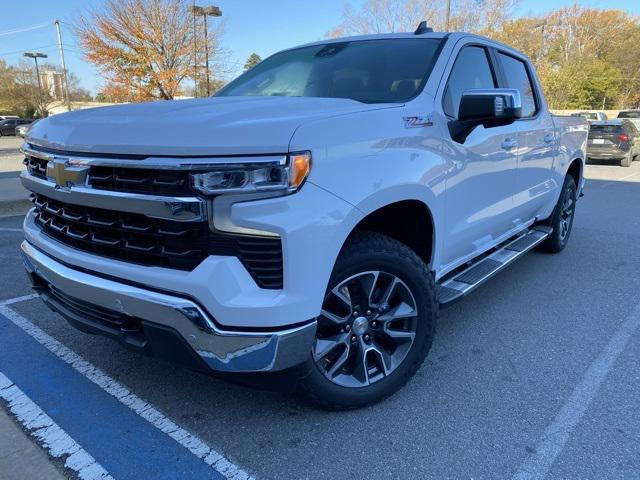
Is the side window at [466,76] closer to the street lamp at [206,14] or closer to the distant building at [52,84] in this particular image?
the street lamp at [206,14]

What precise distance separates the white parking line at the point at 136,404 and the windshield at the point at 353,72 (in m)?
2.04

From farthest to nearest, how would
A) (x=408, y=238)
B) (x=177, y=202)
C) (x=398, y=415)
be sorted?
(x=408, y=238) → (x=398, y=415) → (x=177, y=202)

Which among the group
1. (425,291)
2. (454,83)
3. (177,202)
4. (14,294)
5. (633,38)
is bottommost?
(14,294)

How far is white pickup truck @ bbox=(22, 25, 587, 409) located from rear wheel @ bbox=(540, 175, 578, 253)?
2401mm

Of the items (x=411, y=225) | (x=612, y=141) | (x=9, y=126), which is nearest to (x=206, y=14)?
(x=612, y=141)

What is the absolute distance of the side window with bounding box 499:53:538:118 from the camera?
417 cm

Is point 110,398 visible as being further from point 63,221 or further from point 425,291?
point 425,291

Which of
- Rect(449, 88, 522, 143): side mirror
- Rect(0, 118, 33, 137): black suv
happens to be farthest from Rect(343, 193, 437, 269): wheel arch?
Rect(0, 118, 33, 137): black suv

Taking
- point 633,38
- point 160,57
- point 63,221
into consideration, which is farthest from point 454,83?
point 633,38

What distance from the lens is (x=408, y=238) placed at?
2.99m

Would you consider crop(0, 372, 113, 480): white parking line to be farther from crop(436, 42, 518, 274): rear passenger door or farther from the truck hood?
crop(436, 42, 518, 274): rear passenger door

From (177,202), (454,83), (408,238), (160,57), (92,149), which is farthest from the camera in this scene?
(160,57)

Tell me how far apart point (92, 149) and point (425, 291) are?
1.75m

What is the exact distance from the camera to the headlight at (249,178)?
6.28 feet
